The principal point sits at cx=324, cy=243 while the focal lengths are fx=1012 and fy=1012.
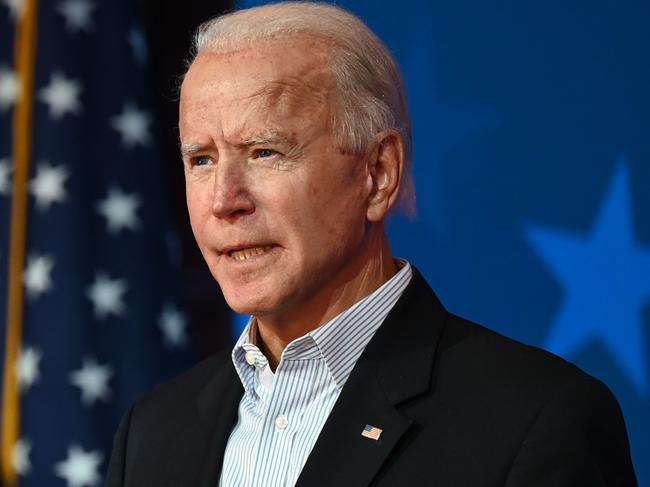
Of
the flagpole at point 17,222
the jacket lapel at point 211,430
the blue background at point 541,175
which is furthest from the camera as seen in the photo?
the flagpole at point 17,222

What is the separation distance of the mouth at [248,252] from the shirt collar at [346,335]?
0.16 metres

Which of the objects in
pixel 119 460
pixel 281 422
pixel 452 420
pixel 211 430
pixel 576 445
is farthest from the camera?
pixel 119 460

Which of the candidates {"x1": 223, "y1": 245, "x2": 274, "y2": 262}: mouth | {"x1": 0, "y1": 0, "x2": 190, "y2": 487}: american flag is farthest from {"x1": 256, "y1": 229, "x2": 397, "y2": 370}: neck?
{"x1": 0, "y1": 0, "x2": 190, "y2": 487}: american flag

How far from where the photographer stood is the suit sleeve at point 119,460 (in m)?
2.06

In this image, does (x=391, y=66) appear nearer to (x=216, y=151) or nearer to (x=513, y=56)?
(x=216, y=151)

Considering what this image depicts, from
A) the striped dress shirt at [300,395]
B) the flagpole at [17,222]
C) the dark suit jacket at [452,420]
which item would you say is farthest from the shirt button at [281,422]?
the flagpole at [17,222]

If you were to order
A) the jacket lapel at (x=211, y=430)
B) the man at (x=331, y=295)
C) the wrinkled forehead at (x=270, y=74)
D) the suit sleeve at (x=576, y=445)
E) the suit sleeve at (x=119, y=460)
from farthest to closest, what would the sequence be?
the suit sleeve at (x=119, y=460) < the jacket lapel at (x=211, y=430) < the wrinkled forehead at (x=270, y=74) < the man at (x=331, y=295) < the suit sleeve at (x=576, y=445)

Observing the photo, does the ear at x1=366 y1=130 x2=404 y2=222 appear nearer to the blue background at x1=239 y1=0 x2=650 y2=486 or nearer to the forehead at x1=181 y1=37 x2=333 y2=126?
the forehead at x1=181 y1=37 x2=333 y2=126

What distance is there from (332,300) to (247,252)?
0.59 feet

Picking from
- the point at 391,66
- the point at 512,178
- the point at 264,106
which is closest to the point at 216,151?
the point at 264,106

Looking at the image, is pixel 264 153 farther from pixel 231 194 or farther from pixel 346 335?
pixel 346 335

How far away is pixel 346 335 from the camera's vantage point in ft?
5.78

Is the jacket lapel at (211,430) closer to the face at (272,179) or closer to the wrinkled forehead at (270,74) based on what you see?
the face at (272,179)

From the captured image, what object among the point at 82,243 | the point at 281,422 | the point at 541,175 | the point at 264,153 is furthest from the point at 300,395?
the point at 82,243
